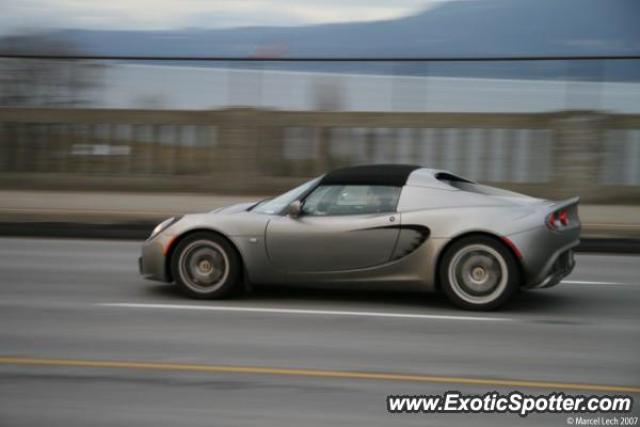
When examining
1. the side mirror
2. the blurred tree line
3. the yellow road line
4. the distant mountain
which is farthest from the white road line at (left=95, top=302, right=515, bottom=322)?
the distant mountain

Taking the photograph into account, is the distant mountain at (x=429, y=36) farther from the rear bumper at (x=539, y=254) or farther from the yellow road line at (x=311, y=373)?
the yellow road line at (x=311, y=373)

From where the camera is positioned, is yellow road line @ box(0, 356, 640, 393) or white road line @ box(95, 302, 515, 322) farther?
white road line @ box(95, 302, 515, 322)

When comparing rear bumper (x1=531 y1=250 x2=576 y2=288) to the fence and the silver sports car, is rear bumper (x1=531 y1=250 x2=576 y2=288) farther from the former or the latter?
the fence

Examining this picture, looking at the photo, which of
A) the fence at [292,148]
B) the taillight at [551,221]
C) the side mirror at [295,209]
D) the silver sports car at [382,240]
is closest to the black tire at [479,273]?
the silver sports car at [382,240]

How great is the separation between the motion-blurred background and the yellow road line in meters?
7.71

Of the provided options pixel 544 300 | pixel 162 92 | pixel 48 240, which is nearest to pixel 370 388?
pixel 544 300

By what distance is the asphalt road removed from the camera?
4.64 m

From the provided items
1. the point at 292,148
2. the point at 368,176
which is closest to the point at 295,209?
the point at 368,176

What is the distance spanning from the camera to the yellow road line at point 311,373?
5.09 m

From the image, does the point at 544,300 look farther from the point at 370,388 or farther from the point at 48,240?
the point at 48,240

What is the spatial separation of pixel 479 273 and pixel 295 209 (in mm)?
1641

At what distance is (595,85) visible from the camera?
13602 millimetres

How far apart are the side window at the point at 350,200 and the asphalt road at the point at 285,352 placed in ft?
2.71

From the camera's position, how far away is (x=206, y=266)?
25.0ft
